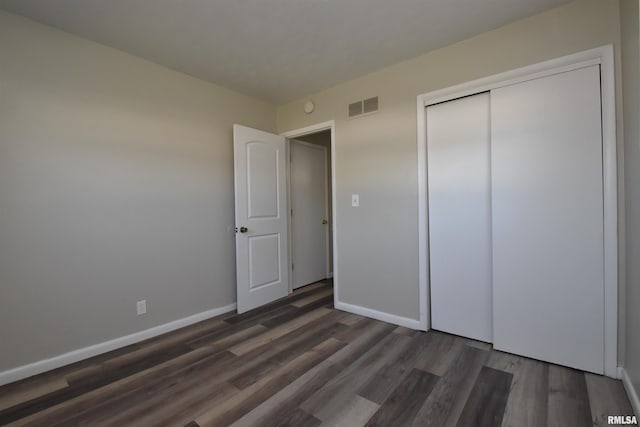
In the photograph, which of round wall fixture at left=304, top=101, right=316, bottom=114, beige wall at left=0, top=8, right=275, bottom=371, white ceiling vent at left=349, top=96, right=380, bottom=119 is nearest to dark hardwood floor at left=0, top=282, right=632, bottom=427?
beige wall at left=0, top=8, right=275, bottom=371

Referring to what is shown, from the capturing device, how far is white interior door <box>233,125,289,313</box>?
119 inches

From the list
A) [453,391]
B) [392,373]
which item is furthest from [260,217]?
[453,391]

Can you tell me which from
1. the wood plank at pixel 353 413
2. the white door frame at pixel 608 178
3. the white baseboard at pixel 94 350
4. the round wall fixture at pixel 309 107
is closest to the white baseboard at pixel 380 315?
the wood plank at pixel 353 413

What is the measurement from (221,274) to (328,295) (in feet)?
4.42

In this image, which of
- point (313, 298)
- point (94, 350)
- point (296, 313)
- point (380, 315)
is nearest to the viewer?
point (94, 350)

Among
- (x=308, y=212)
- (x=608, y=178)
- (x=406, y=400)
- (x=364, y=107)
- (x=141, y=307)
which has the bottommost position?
(x=406, y=400)

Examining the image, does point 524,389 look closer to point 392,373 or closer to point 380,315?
point 392,373

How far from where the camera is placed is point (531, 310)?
2037mm

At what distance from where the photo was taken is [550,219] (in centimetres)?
194

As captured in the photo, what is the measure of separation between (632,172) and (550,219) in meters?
0.49

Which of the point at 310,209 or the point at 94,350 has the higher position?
the point at 310,209

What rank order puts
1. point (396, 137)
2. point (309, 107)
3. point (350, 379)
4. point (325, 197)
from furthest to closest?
point (325, 197), point (309, 107), point (396, 137), point (350, 379)

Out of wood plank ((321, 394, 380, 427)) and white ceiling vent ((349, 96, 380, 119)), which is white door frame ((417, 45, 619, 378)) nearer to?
white ceiling vent ((349, 96, 380, 119))

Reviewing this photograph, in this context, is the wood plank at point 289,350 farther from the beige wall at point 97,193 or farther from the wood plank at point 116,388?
the beige wall at point 97,193
